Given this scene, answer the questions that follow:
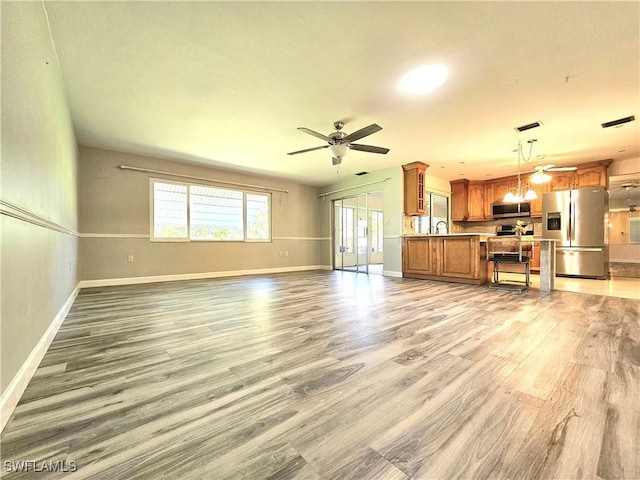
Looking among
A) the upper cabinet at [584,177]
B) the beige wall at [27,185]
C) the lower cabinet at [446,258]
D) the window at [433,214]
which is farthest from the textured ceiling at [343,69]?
the window at [433,214]

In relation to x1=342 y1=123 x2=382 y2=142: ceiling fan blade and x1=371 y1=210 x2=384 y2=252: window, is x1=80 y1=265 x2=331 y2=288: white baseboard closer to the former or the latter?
x1=371 y1=210 x2=384 y2=252: window

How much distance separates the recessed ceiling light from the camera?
8.38 feet

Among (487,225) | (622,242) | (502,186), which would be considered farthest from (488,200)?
(622,242)

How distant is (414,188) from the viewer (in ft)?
19.4

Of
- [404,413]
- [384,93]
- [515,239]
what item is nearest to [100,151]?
[384,93]

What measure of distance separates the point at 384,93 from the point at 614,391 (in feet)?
9.92

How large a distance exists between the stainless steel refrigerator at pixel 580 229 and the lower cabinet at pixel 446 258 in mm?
2382

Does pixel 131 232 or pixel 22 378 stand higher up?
pixel 131 232

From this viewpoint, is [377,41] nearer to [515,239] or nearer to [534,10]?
[534,10]

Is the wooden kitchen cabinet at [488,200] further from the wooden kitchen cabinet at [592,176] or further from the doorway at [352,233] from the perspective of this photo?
the doorway at [352,233]

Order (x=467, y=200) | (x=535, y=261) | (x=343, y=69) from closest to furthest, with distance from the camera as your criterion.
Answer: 1. (x=343, y=69)
2. (x=535, y=261)
3. (x=467, y=200)

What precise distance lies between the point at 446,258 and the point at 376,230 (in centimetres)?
387

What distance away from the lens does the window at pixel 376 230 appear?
8.69m

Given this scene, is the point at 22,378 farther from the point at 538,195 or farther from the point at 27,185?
the point at 538,195
